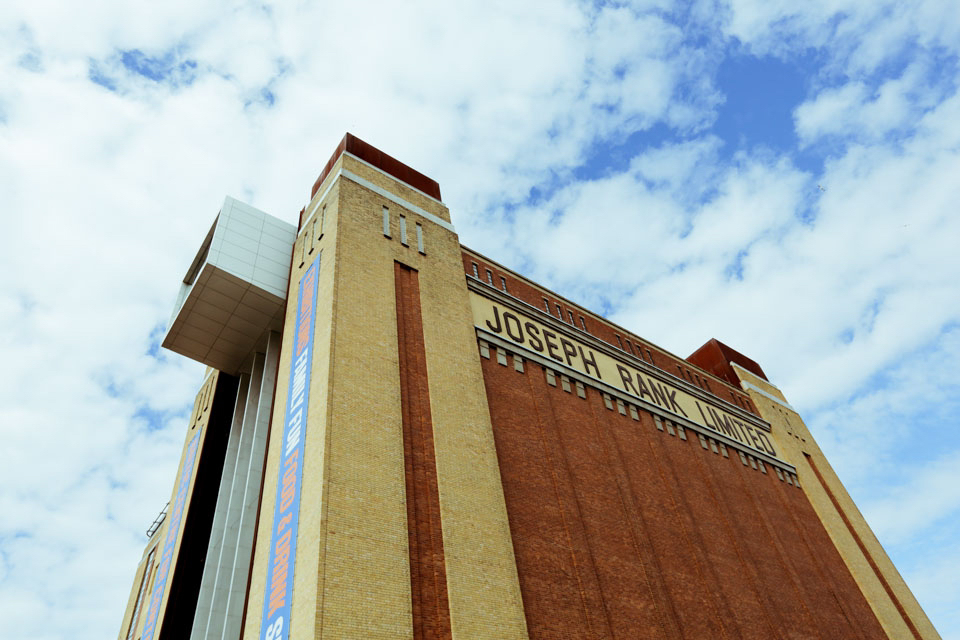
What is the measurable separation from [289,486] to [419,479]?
3.35 meters

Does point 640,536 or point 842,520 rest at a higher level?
point 842,520

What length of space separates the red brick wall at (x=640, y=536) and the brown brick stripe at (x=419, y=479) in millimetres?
3050

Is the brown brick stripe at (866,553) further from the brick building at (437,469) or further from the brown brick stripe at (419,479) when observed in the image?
the brown brick stripe at (419,479)

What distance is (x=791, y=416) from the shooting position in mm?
42000

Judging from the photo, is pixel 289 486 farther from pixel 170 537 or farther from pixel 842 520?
pixel 842 520

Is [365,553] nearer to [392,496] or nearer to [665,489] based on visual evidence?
[392,496]

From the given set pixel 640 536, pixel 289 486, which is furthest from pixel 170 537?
pixel 640 536

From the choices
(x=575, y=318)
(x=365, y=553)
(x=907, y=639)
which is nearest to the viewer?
(x=365, y=553)

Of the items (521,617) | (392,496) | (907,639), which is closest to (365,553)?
(392,496)

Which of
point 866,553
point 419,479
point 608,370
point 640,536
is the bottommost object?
point 419,479

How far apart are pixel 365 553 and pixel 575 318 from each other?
1841cm

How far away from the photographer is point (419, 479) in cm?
1594

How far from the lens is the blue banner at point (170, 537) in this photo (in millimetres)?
24219

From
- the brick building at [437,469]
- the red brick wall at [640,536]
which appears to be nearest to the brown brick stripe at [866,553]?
the brick building at [437,469]
